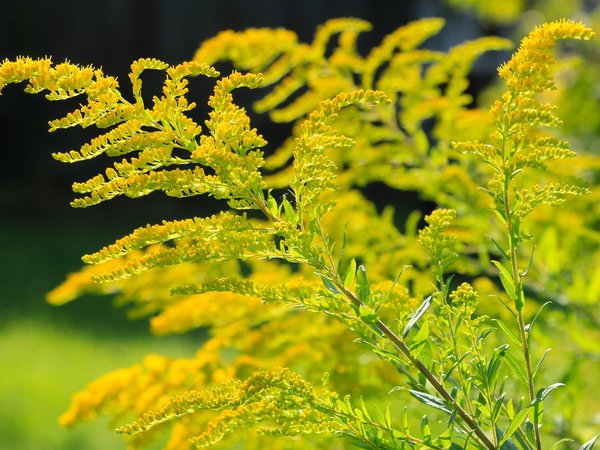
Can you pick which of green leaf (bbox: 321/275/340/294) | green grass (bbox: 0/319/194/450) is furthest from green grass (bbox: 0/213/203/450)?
green leaf (bbox: 321/275/340/294)

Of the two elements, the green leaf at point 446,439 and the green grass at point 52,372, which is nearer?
the green leaf at point 446,439

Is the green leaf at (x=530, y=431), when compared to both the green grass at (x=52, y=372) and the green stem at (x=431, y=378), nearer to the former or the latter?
the green stem at (x=431, y=378)

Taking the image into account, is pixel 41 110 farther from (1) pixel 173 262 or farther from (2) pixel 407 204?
(1) pixel 173 262

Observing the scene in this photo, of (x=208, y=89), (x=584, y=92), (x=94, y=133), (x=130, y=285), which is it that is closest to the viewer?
(x=130, y=285)

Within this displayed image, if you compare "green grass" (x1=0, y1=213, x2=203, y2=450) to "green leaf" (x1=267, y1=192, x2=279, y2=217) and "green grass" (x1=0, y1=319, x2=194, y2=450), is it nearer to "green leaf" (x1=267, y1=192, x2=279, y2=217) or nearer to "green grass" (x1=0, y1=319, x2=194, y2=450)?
"green grass" (x1=0, y1=319, x2=194, y2=450)

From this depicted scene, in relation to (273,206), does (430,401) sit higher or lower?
lower

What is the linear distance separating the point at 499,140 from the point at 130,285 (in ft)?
3.93

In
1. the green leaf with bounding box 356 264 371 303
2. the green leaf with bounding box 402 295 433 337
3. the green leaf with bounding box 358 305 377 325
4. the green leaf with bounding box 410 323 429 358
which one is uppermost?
the green leaf with bounding box 356 264 371 303

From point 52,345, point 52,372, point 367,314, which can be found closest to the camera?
point 367,314

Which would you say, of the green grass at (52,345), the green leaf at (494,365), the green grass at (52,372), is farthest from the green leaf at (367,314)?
the green grass at (52,345)

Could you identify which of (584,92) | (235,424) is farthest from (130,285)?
(584,92)

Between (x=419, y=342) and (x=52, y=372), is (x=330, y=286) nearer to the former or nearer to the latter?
(x=419, y=342)

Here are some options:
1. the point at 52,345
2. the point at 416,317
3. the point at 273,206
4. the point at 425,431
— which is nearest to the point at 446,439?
the point at 425,431

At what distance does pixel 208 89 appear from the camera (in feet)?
32.4
